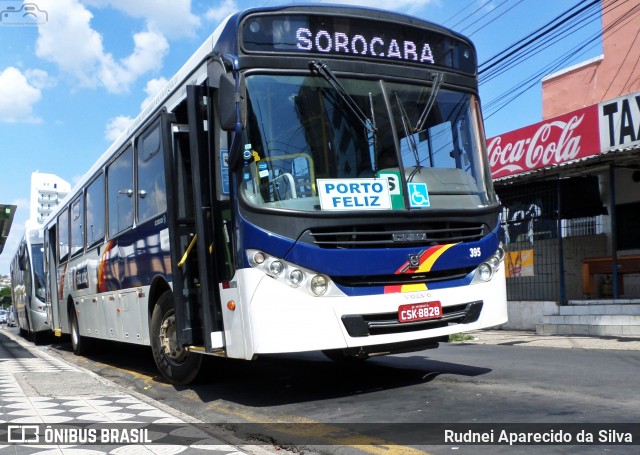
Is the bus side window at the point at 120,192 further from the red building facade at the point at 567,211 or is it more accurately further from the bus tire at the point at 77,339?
the red building facade at the point at 567,211

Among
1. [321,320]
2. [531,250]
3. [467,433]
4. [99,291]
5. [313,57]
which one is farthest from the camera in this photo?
[531,250]

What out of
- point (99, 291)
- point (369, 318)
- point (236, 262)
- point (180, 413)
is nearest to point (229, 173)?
point (236, 262)

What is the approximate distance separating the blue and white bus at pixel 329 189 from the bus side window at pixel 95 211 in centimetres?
394

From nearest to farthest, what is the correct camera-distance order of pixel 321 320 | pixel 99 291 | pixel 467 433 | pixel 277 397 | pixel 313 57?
1. pixel 467 433
2. pixel 321 320
3. pixel 313 57
4. pixel 277 397
5. pixel 99 291

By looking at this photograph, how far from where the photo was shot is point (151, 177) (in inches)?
307

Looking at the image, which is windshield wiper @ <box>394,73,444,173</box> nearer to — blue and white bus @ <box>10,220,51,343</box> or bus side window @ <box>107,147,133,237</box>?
bus side window @ <box>107,147,133,237</box>

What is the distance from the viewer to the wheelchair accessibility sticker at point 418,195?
582 cm

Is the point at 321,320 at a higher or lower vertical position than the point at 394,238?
lower

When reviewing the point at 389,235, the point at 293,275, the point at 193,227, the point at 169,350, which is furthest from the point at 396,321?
the point at 169,350

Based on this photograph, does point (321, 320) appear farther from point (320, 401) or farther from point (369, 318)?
point (320, 401)

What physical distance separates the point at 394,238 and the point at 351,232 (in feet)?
1.29

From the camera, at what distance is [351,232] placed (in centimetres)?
554

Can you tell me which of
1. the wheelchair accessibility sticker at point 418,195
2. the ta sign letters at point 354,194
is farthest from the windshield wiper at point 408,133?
the ta sign letters at point 354,194

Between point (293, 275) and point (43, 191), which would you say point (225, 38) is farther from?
point (43, 191)
